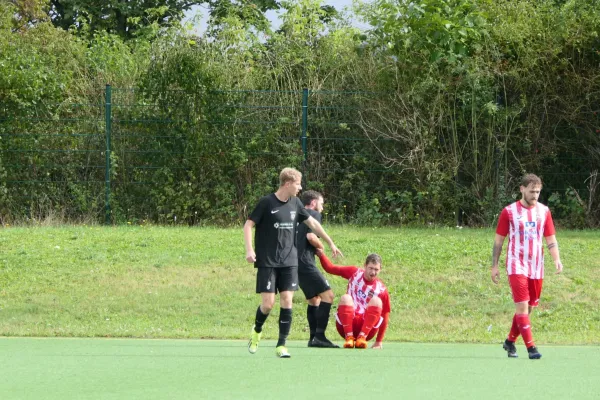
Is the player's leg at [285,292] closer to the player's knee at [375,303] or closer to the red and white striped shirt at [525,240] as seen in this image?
the player's knee at [375,303]

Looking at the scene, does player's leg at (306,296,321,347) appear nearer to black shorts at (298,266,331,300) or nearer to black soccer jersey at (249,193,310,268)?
black shorts at (298,266,331,300)

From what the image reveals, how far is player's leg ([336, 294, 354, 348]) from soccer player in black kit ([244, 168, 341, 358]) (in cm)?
100

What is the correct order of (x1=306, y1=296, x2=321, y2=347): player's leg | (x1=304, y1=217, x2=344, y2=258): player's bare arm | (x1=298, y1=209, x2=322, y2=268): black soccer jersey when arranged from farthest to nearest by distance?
1. (x1=306, y1=296, x2=321, y2=347): player's leg
2. (x1=298, y1=209, x2=322, y2=268): black soccer jersey
3. (x1=304, y1=217, x2=344, y2=258): player's bare arm

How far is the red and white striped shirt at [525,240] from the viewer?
10.1m

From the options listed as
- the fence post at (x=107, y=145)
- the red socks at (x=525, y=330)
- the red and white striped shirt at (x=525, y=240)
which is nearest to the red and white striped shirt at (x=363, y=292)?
the red and white striped shirt at (x=525, y=240)

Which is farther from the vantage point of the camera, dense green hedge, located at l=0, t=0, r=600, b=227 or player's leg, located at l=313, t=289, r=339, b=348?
dense green hedge, located at l=0, t=0, r=600, b=227

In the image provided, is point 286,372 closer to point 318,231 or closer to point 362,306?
point 318,231

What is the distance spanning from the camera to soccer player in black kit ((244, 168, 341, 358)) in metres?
9.91

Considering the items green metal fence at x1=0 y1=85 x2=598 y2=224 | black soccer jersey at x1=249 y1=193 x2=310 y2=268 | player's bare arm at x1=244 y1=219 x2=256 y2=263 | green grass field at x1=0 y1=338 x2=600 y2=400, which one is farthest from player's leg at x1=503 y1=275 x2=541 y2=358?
green metal fence at x1=0 y1=85 x2=598 y2=224

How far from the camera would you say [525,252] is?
10109mm

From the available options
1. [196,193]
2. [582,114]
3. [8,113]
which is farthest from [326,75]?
[8,113]

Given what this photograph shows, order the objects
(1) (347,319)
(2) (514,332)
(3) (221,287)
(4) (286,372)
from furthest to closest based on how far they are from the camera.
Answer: (3) (221,287)
(1) (347,319)
(2) (514,332)
(4) (286,372)

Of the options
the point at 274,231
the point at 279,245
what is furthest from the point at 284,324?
the point at 274,231

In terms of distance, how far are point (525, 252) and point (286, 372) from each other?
109 inches
